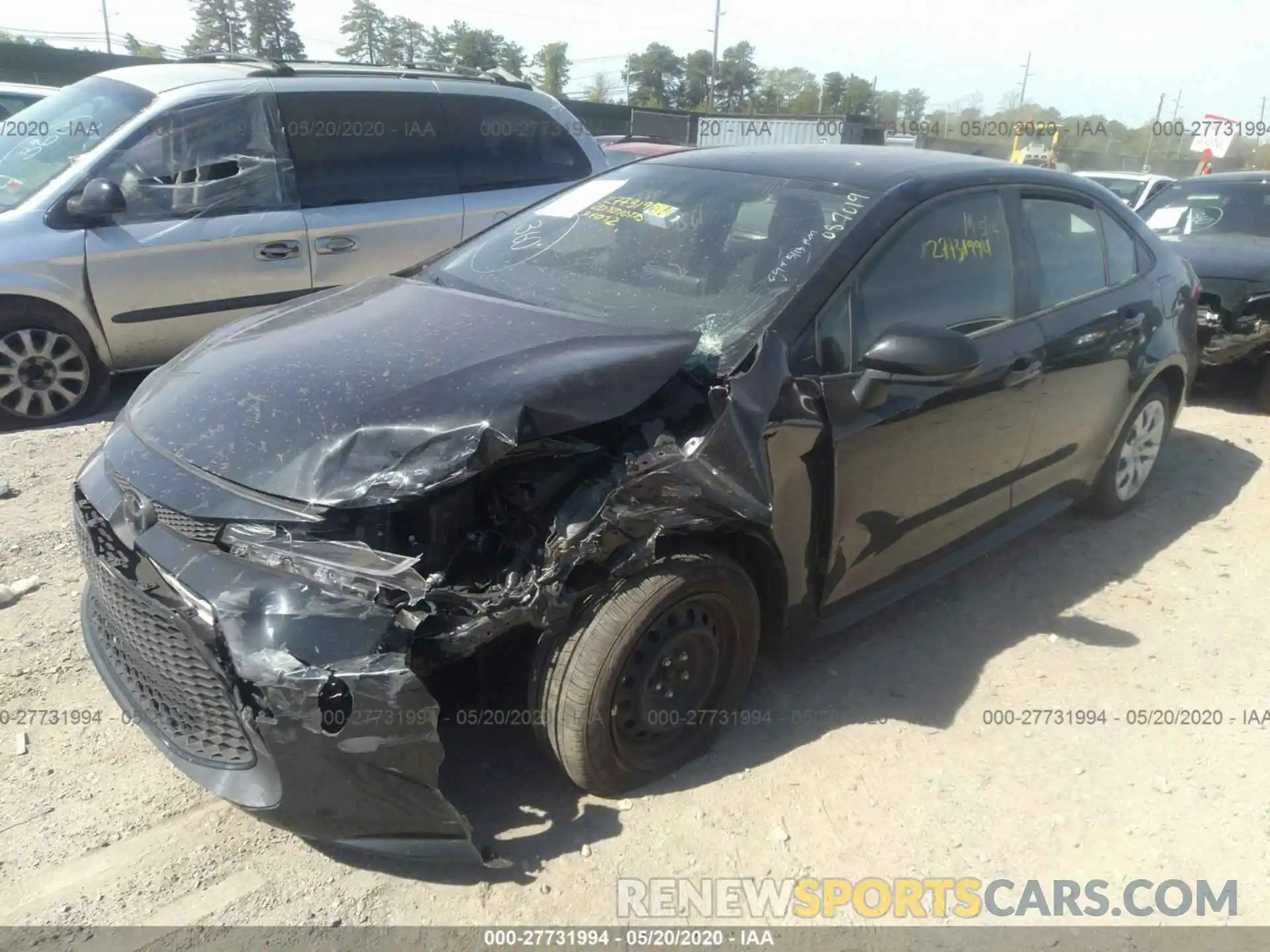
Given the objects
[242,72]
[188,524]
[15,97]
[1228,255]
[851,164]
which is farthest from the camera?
[15,97]

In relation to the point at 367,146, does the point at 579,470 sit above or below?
below

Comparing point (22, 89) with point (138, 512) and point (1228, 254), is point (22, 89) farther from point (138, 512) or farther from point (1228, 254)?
point (1228, 254)

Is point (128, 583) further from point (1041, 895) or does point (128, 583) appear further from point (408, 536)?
A: point (1041, 895)

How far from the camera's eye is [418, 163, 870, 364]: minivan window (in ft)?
9.45

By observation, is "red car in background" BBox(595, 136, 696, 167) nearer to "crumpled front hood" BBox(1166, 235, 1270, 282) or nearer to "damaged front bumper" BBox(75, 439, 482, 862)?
"crumpled front hood" BBox(1166, 235, 1270, 282)

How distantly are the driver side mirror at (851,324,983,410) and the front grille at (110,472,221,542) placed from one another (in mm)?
1808

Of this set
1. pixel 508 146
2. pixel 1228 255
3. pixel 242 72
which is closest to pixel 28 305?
pixel 242 72

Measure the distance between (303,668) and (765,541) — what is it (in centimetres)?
130

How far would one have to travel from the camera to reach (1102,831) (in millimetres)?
2711

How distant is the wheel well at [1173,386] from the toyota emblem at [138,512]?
4.38 meters

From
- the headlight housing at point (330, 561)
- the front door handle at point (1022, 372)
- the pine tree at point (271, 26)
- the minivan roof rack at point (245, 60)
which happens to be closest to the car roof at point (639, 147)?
the minivan roof rack at point (245, 60)

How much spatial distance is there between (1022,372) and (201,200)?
455cm

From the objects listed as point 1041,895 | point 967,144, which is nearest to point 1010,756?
point 1041,895

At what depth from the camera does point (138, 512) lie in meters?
2.38
